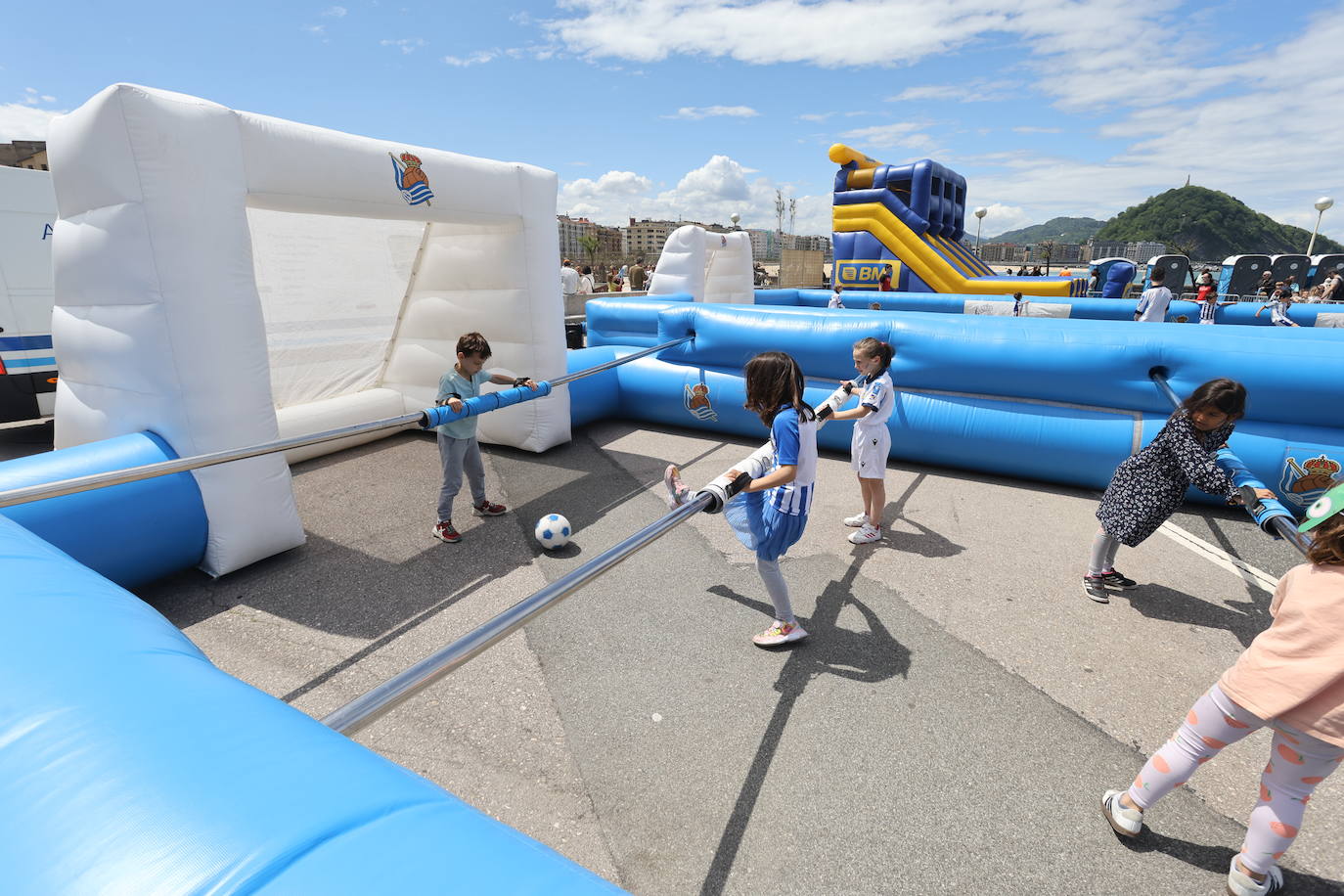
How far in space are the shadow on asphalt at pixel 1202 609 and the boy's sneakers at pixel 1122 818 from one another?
1700 mm

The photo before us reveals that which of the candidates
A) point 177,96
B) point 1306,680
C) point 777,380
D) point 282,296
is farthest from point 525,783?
point 282,296

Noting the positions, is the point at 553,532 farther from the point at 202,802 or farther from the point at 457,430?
the point at 202,802

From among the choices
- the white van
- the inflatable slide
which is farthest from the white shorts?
the inflatable slide

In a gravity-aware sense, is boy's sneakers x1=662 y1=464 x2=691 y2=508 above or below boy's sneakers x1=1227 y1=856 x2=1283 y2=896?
above

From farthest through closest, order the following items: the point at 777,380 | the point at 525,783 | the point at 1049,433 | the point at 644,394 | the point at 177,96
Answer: the point at 644,394
the point at 1049,433
the point at 177,96
the point at 777,380
the point at 525,783

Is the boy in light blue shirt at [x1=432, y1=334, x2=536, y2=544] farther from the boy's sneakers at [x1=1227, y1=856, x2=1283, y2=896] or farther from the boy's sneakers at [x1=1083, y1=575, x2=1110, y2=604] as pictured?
the boy's sneakers at [x1=1227, y1=856, x2=1283, y2=896]

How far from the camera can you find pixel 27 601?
155 centimetres

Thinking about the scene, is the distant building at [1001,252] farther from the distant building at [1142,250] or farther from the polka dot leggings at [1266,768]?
the polka dot leggings at [1266,768]

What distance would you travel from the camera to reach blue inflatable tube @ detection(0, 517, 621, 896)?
2.84ft

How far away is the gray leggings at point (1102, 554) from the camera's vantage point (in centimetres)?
358

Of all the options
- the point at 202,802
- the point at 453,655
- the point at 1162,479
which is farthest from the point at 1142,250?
the point at 202,802

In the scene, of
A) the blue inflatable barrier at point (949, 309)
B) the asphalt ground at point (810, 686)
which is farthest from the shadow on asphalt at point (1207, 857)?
the blue inflatable barrier at point (949, 309)

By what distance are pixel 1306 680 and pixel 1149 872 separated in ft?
2.72

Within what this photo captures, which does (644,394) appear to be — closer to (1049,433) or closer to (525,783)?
(1049,433)
